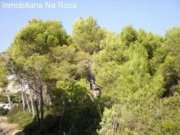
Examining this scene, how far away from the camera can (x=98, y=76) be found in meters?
23.5

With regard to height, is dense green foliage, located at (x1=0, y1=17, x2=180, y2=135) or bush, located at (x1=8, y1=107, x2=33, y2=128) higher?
dense green foliage, located at (x1=0, y1=17, x2=180, y2=135)

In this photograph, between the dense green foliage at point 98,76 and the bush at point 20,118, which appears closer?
the dense green foliage at point 98,76

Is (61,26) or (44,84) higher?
(61,26)

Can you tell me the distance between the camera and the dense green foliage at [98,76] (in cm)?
1948

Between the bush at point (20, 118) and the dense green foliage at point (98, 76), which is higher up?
the dense green foliage at point (98, 76)

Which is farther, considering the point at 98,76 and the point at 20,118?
the point at 20,118

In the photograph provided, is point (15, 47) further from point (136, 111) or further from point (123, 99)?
point (136, 111)

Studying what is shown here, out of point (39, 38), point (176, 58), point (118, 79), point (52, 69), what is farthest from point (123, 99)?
point (39, 38)

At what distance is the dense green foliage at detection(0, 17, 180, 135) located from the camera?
1948 centimetres

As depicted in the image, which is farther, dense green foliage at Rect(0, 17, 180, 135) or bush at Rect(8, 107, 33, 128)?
bush at Rect(8, 107, 33, 128)

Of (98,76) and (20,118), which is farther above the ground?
(98,76)

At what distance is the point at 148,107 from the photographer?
17812 mm

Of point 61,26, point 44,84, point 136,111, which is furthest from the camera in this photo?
point 61,26

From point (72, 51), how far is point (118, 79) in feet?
13.4
